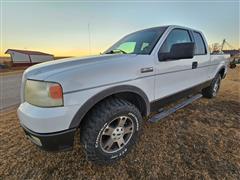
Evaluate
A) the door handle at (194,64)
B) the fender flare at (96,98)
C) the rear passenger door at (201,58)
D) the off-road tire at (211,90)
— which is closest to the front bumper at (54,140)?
the fender flare at (96,98)

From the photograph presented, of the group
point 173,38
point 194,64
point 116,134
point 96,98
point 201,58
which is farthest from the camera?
point 201,58

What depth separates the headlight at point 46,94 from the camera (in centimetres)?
147

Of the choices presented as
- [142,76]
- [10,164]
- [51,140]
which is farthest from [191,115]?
Answer: [10,164]

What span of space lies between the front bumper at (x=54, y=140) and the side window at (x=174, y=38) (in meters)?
1.84

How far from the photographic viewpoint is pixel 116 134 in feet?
6.63

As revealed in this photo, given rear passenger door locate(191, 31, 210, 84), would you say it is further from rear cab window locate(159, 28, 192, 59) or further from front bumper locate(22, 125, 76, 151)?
front bumper locate(22, 125, 76, 151)

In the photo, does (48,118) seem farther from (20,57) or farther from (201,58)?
(20,57)

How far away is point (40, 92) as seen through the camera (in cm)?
153

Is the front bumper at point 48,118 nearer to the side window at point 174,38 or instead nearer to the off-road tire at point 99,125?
the off-road tire at point 99,125

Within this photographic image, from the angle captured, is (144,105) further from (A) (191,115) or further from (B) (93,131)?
(A) (191,115)

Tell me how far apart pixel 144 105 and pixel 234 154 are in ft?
4.86

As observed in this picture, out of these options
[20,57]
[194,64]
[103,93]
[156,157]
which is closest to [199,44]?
[194,64]

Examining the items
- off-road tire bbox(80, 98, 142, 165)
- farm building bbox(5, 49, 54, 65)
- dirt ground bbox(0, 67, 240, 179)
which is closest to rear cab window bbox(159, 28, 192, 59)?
off-road tire bbox(80, 98, 142, 165)

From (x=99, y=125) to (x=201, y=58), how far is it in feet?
9.44
